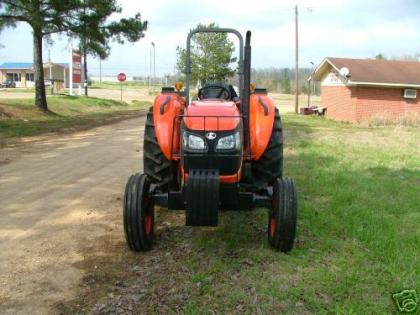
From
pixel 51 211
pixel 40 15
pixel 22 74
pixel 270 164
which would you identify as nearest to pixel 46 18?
pixel 40 15

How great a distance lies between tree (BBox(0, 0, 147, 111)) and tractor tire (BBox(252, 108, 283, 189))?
14.8 m

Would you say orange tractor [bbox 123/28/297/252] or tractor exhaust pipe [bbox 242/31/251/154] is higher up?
tractor exhaust pipe [bbox 242/31/251/154]

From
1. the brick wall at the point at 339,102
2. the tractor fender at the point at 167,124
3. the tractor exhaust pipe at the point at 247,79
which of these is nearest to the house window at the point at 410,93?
the brick wall at the point at 339,102

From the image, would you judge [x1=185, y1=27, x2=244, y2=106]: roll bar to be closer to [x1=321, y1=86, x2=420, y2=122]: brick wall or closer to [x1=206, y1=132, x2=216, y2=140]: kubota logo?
[x1=206, y1=132, x2=216, y2=140]: kubota logo

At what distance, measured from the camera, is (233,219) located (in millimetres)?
5949

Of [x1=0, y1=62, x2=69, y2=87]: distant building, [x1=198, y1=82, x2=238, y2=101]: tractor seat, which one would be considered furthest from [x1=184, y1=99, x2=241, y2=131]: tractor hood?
[x1=0, y1=62, x2=69, y2=87]: distant building

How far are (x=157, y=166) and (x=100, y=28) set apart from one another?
17.5 m

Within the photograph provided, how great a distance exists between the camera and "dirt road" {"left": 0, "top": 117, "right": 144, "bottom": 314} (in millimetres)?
4203

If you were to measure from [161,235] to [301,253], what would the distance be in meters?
1.54

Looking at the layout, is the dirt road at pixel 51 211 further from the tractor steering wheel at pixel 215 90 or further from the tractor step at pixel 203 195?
the tractor steering wheel at pixel 215 90

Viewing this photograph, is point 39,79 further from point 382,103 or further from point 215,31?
point 215,31

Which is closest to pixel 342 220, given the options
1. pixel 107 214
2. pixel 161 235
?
pixel 161 235

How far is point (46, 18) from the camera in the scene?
1922 centimetres

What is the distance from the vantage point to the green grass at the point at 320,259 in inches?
154
